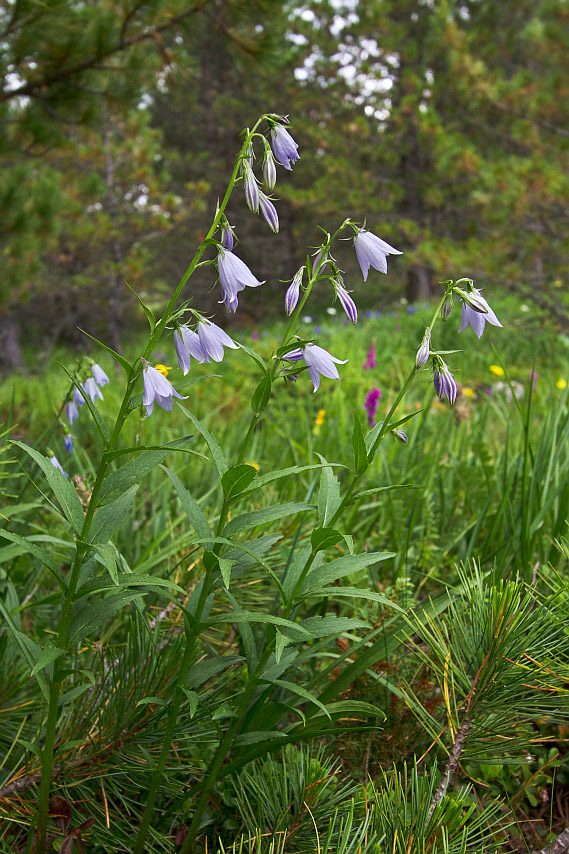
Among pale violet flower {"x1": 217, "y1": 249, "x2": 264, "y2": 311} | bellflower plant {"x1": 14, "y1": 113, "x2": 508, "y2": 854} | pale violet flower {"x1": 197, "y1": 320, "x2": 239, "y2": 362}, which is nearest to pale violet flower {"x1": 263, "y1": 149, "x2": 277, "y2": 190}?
bellflower plant {"x1": 14, "y1": 113, "x2": 508, "y2": 854}

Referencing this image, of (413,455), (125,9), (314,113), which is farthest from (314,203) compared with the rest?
(413,455)

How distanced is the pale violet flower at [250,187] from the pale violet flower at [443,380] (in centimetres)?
37

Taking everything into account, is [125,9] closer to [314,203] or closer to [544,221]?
[544,221]

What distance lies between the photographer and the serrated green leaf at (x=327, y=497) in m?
0.99

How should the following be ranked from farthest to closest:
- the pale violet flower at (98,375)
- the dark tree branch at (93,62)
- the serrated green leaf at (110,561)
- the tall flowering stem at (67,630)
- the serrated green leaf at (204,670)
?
the dark tree branch at (93,62)
the pale violet flower at (98,375)
the serrated green leaf at (204,670)
the tall flowering stem at (67,630)
the serrated green leaf at (110,561)

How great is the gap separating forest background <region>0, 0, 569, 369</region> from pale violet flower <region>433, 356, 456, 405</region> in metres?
2.39

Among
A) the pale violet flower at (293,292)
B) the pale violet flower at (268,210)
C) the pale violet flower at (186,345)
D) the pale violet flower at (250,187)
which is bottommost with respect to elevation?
the pale violet flower at (186,345)

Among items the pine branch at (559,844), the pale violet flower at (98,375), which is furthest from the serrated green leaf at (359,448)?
the pale violet flower at (98,375)

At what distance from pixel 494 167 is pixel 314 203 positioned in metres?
5.27

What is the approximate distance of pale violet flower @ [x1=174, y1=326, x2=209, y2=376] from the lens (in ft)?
3.19

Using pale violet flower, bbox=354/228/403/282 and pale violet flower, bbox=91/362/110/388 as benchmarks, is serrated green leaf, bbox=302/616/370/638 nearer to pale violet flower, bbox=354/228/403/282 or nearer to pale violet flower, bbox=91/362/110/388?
pale violet flower, bbox=354/228/403/282

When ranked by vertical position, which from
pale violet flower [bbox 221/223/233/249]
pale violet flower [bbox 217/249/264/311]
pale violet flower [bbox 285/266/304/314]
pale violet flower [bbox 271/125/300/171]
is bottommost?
pale violet flower [bbox 285/266/304/314]

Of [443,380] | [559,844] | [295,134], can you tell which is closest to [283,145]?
[443,380]

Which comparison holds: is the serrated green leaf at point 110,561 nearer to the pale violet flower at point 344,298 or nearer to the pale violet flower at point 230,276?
the pale violet flower at point 230,276
